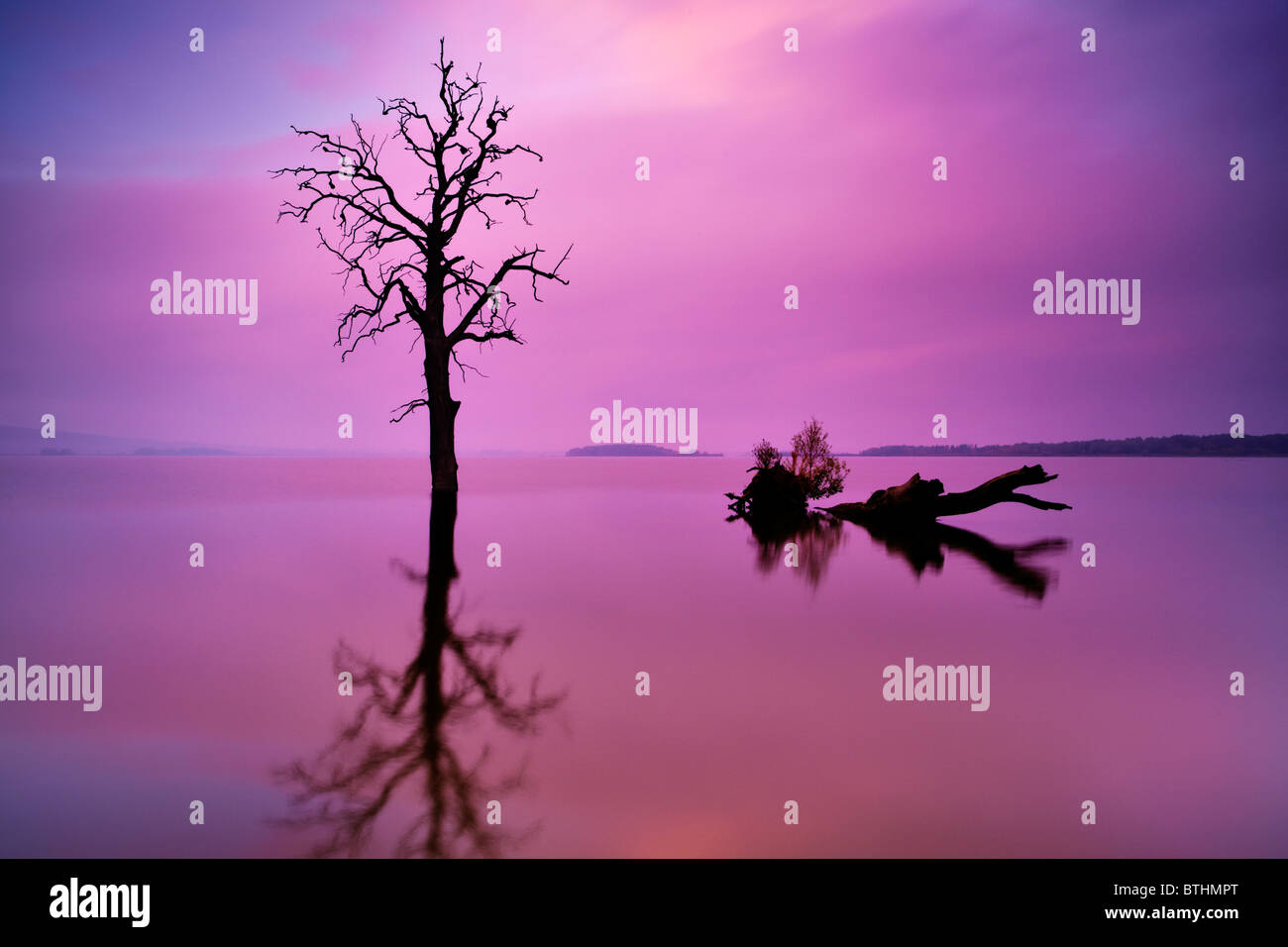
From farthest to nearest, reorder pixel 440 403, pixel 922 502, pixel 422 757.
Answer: pixel 440 403 → pixel 922 502 → pixel 422 757

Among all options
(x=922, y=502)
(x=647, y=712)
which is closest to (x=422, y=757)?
(x=647, y=712)

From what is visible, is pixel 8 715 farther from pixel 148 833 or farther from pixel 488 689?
pixel 488 689

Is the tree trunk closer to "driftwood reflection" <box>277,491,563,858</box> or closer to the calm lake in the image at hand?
the calm lake

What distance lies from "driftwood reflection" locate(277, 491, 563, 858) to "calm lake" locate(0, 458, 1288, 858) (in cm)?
→ 3

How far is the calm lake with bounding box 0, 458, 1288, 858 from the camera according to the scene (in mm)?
4145

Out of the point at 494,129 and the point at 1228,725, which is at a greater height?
the point at 494,129

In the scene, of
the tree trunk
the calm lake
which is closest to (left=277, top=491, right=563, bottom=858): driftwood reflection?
the calm lake

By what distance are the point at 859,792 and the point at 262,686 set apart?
4868mm

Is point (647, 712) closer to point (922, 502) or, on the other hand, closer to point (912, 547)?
point (912, 547)

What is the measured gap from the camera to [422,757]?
4977 millimetres

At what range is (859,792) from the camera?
4586 millimetres

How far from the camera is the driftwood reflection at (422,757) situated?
3994mm

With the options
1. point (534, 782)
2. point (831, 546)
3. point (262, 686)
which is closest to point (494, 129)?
point (831, 546)

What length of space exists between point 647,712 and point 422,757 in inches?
68.1
